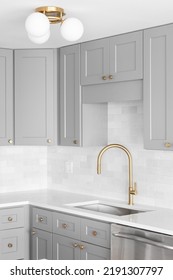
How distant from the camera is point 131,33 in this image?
3959 millimetres

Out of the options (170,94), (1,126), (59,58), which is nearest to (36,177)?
(1,126)

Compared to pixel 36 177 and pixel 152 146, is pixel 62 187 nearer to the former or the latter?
pixel 36 177

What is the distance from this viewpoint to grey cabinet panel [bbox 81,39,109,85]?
417 cm

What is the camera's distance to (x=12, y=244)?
4.34 m

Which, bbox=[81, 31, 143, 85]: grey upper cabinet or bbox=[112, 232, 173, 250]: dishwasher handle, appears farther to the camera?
bbox=[81, 31, 143, 85]: grey upper cabinet

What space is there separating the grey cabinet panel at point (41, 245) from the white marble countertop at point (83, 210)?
9.3 inches

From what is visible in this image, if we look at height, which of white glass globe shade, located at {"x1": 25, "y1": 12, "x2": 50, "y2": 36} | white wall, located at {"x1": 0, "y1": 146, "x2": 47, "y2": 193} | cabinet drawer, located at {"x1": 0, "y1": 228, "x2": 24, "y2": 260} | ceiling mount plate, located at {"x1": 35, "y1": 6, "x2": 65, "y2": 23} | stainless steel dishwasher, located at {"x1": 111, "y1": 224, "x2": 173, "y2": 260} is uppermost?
ceiling mount plate, located at {"x1": 35, "y1": 6, "x2": 65, "y2": 23}

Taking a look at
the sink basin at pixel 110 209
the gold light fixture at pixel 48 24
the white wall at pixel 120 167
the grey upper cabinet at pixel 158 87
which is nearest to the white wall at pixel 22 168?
the white wall at pixel 120 167

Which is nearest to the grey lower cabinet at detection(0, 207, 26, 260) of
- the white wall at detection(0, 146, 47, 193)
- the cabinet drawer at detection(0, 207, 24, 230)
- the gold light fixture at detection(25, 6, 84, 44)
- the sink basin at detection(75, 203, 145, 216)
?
the cabinet drawer at detection(0, 207, 24, 230)

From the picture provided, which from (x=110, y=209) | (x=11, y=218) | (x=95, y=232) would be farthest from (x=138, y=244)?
(x=11, y=218)

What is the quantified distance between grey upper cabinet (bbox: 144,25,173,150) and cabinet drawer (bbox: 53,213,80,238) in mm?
793

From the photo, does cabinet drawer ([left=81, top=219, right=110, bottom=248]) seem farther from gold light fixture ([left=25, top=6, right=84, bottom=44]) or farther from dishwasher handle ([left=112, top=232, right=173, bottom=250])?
gold light fixture ([left=25, top=6, right=84, bottom=44])

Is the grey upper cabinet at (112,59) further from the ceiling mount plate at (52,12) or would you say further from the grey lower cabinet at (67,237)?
the grey lower cabinet at (67,237)

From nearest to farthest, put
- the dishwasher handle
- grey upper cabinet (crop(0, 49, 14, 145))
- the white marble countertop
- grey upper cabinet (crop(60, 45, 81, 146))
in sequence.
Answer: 1. the dishwasher handle
2. the white marble countertop
3. grey upper cabinet (crop(60, 45, 81, 146))
4. grey upper cabinet (crop(0, 49, 14, 145))
